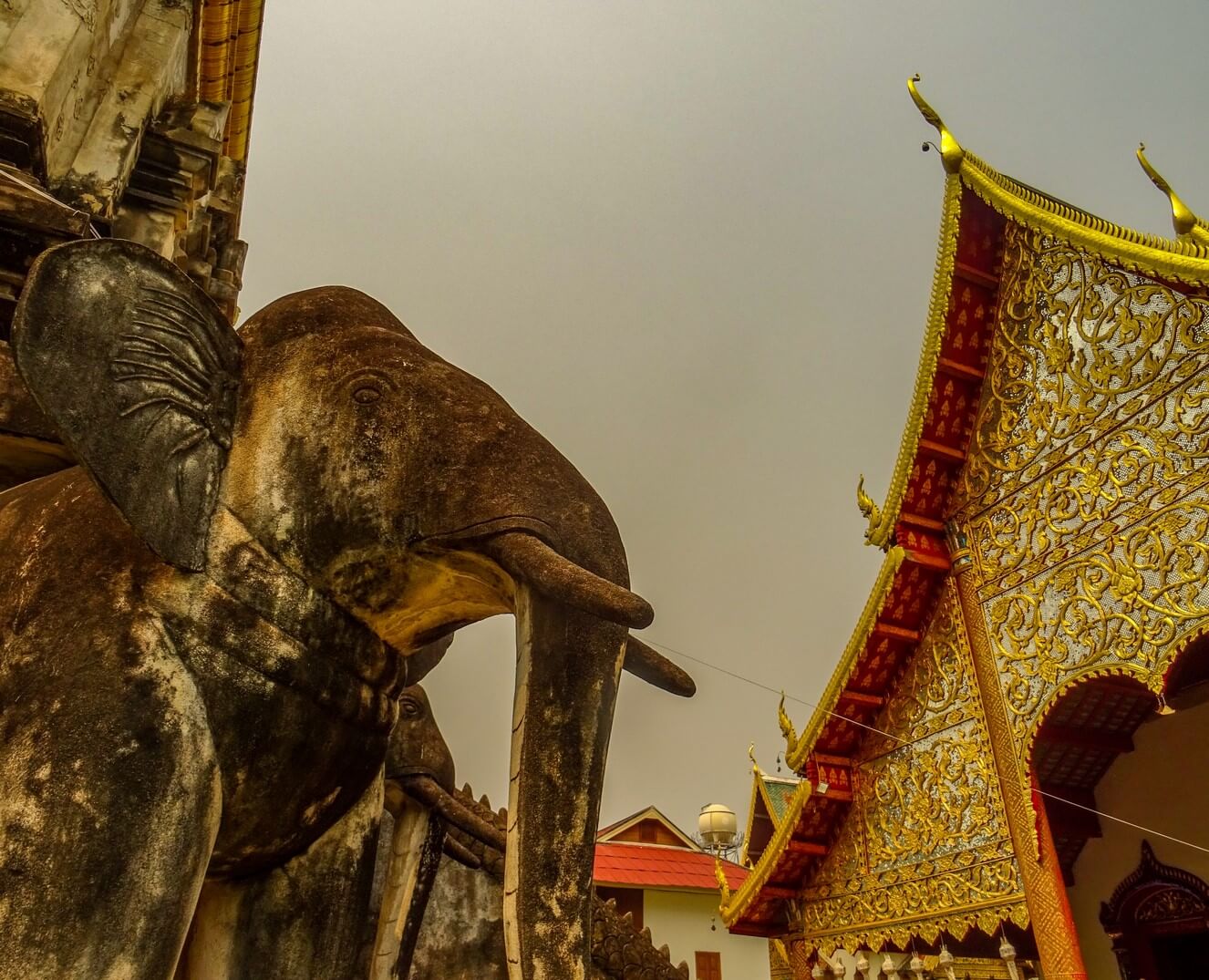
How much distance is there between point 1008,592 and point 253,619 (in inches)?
238

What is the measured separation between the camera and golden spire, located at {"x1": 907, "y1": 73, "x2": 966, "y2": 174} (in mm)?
7012

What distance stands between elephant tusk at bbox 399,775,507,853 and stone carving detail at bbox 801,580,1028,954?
4022 mm

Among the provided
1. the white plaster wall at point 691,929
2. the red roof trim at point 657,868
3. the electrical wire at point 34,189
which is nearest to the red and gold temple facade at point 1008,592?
the electrical wire at point 34,189

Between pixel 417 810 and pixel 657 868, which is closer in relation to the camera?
pixel 417 810

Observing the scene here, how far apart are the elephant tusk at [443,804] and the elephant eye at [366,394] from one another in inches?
94.4

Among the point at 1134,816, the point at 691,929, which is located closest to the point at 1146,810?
the point at 1134,816

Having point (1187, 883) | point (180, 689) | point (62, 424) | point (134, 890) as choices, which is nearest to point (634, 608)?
point (180, 689)

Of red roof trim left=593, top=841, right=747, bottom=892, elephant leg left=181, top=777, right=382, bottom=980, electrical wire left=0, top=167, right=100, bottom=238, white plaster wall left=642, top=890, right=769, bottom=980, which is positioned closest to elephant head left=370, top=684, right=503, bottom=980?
elephant leg left=181, top=777, right=382, bottom=980

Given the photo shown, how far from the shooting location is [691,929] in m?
16.3

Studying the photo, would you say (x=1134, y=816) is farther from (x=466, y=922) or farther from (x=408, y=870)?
(x=408, y=870)

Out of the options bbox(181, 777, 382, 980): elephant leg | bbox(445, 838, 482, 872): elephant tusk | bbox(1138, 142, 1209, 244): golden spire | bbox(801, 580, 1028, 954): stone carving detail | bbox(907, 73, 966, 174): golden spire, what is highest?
bbox(907, 73, 966, 174): golden spire

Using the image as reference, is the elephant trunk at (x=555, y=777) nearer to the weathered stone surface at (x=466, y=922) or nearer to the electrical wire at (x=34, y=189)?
the electrical wire at (x=34, y=189)

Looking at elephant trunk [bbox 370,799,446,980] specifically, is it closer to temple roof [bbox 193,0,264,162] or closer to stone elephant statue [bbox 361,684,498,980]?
stone elephant statue [bbox 361,684,498,980]

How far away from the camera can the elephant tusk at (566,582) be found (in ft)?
4.58
